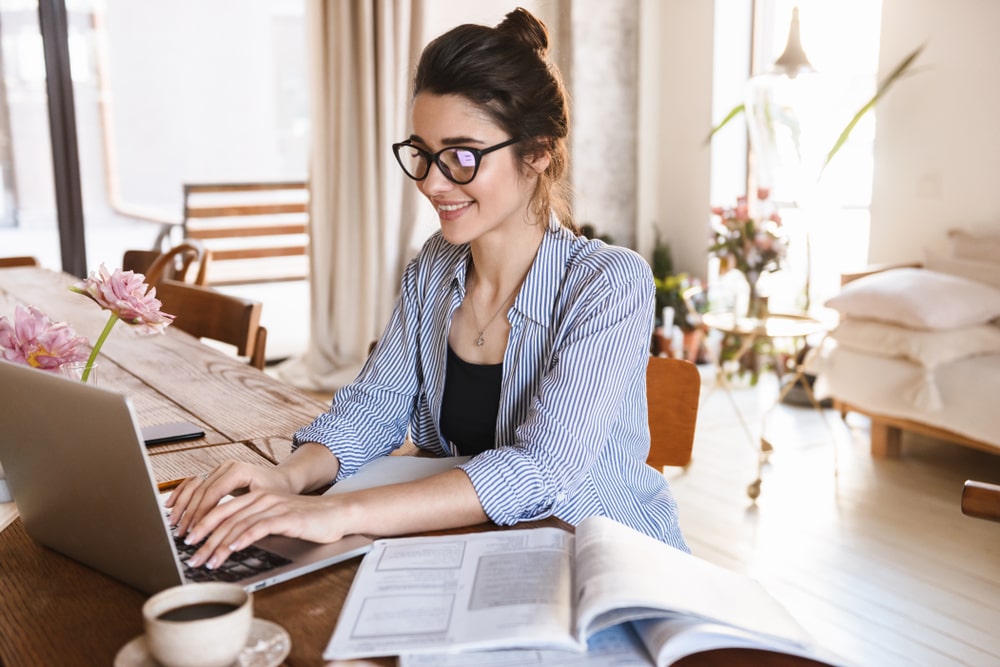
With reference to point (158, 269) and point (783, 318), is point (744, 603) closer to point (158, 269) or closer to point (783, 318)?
point (158, 269)

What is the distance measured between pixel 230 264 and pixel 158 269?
3346mm

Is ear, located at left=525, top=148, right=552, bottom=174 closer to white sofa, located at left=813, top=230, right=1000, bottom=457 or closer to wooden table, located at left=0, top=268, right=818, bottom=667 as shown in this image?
wooden table, located at left=0, top=268, right=818, bottom=667

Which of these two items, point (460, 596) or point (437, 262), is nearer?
point (460, 596)

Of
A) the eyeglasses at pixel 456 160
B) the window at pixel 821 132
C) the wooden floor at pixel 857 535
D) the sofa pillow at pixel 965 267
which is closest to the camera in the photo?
the eyeglasses at pixel 456 160

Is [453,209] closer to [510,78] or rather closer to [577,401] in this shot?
[510,78]

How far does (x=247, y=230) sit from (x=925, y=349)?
4.23 m

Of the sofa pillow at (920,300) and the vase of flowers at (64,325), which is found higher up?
the vase of flowers at (64,325)

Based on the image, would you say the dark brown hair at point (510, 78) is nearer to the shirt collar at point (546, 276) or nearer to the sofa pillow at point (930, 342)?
the shirt collar at point (546, 276)

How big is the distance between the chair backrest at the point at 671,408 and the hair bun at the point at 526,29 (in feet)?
1.65

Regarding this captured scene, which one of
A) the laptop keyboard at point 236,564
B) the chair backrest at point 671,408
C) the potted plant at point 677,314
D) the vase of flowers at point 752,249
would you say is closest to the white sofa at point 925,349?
the vase of flowers at point 752,249

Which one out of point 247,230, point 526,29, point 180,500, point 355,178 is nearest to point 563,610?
point 180,500

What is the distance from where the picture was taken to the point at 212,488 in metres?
1.00

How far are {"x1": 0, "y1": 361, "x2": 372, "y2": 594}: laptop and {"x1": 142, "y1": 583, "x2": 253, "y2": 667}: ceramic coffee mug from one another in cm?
9

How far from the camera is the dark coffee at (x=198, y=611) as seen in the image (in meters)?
0.67
